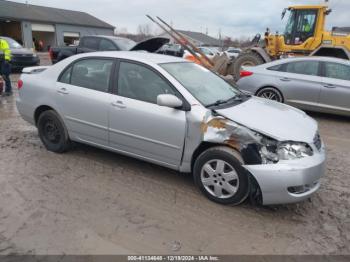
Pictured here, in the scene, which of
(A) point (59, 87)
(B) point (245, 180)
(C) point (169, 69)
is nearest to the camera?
(B) point (245, 180)

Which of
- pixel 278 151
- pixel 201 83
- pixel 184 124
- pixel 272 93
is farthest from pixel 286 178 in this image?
pixel 272 93

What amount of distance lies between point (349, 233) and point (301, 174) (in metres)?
0.74

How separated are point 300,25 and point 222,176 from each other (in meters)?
11.3

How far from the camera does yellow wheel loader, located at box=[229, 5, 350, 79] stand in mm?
12032

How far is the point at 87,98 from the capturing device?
4391 mm

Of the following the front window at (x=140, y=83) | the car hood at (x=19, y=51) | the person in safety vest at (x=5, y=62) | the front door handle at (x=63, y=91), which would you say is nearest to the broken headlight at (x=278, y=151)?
the front window at (x=140, y=83)

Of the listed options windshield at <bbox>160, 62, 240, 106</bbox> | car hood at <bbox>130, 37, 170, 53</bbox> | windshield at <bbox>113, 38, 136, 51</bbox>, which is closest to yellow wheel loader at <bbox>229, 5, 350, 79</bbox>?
windshield at <bbox>113, 38, 136, 51</bbox>

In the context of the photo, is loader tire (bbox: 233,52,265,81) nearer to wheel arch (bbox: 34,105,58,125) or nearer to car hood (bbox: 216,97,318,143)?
car hood (bbox: 216,97,318,143)

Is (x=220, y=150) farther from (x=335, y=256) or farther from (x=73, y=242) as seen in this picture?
(x=73, y=242)

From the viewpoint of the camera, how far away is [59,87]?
4.72 metres

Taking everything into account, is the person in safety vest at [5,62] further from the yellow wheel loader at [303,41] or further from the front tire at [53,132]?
the yellow wheel loader at [303,41]

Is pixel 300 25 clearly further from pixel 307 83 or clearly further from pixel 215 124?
pixel 215 124

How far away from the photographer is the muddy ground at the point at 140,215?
2.96 metres

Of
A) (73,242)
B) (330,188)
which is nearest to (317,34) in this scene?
(330,188)
